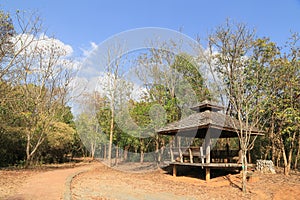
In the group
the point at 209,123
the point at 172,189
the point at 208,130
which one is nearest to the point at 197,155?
the point at 208,130

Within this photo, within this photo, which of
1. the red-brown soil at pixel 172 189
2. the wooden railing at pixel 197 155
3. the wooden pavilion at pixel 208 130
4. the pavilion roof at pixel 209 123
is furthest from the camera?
the wooden railing at pixel 197 155

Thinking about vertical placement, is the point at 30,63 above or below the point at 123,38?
below

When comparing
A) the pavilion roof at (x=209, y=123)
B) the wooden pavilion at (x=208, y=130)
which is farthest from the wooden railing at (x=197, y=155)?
the pavilion roof at (x=209, y=123)

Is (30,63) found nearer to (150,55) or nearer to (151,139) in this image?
(150,55)

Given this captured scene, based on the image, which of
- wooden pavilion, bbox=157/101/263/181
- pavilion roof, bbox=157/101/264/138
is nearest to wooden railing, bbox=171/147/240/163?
wooden pavilion, bbox=157/101/263/181

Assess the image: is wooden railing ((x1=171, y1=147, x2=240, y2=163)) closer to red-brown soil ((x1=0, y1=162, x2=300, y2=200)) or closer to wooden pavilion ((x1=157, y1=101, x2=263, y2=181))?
wooden pavilion ((x1=157, y1=101, x2=263, y2=181))

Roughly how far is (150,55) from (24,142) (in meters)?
11.8

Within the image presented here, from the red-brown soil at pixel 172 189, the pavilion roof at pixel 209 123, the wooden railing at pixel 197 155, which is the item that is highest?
the pavilion roof at pixel 209 123

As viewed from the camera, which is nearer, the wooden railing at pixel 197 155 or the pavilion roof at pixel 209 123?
the pavilion roof at pixel 209 123

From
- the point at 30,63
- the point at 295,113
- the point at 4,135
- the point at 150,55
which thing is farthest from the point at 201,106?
the point at 4,135

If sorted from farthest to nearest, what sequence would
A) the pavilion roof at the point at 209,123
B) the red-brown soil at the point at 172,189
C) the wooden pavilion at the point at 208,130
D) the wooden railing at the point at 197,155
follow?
the wooden railing at the point at 197,155, the wooden pavilion at the point at 208,130, the pavilion roof at the point at 209,123, the red-brown soil at the point at 172,189

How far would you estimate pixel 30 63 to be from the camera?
16281mm

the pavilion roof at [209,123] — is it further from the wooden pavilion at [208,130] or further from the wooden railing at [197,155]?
the wooden railing at [197,155]

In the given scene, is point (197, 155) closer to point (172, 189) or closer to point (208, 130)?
point (208, 130)
